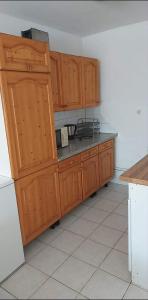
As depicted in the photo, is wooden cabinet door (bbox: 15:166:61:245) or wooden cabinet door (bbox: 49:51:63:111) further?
wooden cabinet door (bbox: 49:51:63:111)

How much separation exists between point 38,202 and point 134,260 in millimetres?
1021

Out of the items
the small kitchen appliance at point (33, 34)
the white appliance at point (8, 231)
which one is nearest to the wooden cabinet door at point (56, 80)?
the small kitchen appliance at point (33, 34)

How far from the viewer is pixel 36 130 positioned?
2109 millimetres

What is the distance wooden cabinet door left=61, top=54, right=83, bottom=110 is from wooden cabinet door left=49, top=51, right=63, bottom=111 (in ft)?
0.23

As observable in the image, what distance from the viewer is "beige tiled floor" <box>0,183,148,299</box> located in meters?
1.70

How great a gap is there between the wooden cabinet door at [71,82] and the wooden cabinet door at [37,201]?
944mm

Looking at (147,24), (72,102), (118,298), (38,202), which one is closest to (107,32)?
(147,24)

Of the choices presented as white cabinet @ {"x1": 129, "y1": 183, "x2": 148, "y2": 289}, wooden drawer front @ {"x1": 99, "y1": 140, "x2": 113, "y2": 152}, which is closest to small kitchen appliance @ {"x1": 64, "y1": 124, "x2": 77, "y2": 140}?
wooden drawer front @ {"x1": 99, "y1": 140, "x2": 113, "y2": 152}

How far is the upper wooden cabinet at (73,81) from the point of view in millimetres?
2586

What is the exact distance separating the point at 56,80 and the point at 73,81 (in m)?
0.35

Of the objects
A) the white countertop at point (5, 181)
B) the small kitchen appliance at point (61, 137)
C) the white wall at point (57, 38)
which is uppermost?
the white wall at point (57, 38)

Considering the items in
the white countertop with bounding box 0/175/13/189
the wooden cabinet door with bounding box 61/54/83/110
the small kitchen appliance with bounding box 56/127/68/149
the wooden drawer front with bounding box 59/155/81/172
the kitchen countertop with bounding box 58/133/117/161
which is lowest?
the wooden drawer front with bounding box 59/155/81/172

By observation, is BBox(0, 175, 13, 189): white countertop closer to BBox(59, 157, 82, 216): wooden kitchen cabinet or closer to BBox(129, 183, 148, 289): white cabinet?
BBox(59, 157, 82, 216): wooden kitchen cabinet

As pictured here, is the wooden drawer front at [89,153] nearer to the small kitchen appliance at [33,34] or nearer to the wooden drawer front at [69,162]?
the wooden drawer front at [69,162]
